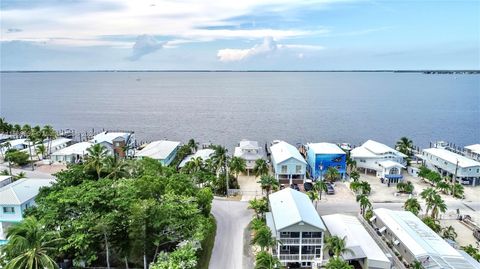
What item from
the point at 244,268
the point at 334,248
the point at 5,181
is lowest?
the point at 244,268

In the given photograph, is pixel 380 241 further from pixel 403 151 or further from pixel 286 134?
pixel 286 134

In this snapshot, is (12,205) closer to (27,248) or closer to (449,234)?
(27,248)

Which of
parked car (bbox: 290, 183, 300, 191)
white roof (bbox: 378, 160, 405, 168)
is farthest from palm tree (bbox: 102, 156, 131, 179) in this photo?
white roof (bbox: 378, 160, 405, 168)

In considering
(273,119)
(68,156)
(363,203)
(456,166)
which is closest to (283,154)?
(363,203)

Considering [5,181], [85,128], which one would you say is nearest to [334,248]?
[5,181]

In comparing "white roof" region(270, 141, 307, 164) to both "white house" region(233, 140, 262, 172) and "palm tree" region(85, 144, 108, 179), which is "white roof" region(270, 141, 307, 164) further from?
"palm tree" region(85, 144, 108, 179)

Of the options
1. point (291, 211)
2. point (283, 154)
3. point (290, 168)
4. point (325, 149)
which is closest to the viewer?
point (291, 211)

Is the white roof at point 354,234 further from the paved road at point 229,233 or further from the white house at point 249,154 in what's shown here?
the white house at point 249,154
